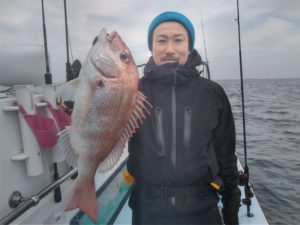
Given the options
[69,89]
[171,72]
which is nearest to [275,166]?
[171,72]

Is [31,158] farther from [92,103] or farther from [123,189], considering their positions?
[123,189]

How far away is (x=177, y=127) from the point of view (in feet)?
7.04

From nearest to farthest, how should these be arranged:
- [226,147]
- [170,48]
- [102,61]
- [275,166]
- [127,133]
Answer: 1. [102,61]
2. [127,133]
3. [170,48]
4. [226,147]
5. [275,166]

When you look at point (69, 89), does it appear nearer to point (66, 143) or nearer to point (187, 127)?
point (66, 143)

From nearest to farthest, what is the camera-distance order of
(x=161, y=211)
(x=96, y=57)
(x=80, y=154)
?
1. (x=96, y=57)
2. (x=80, y=154)
3. (x=161, y=211)

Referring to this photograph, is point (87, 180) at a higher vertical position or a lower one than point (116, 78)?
lower

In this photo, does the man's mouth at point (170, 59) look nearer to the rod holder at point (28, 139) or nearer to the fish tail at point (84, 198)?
the fish tail at point (84, 198)

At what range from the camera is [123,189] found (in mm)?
4547

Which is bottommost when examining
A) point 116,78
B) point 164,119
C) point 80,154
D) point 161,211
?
point 161,211

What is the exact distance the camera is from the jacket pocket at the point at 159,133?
211 cm

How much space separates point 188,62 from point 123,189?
2817 mm

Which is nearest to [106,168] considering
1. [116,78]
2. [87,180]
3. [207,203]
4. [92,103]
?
[87,180]

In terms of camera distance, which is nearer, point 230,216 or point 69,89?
point 69,89

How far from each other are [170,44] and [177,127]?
62cm
